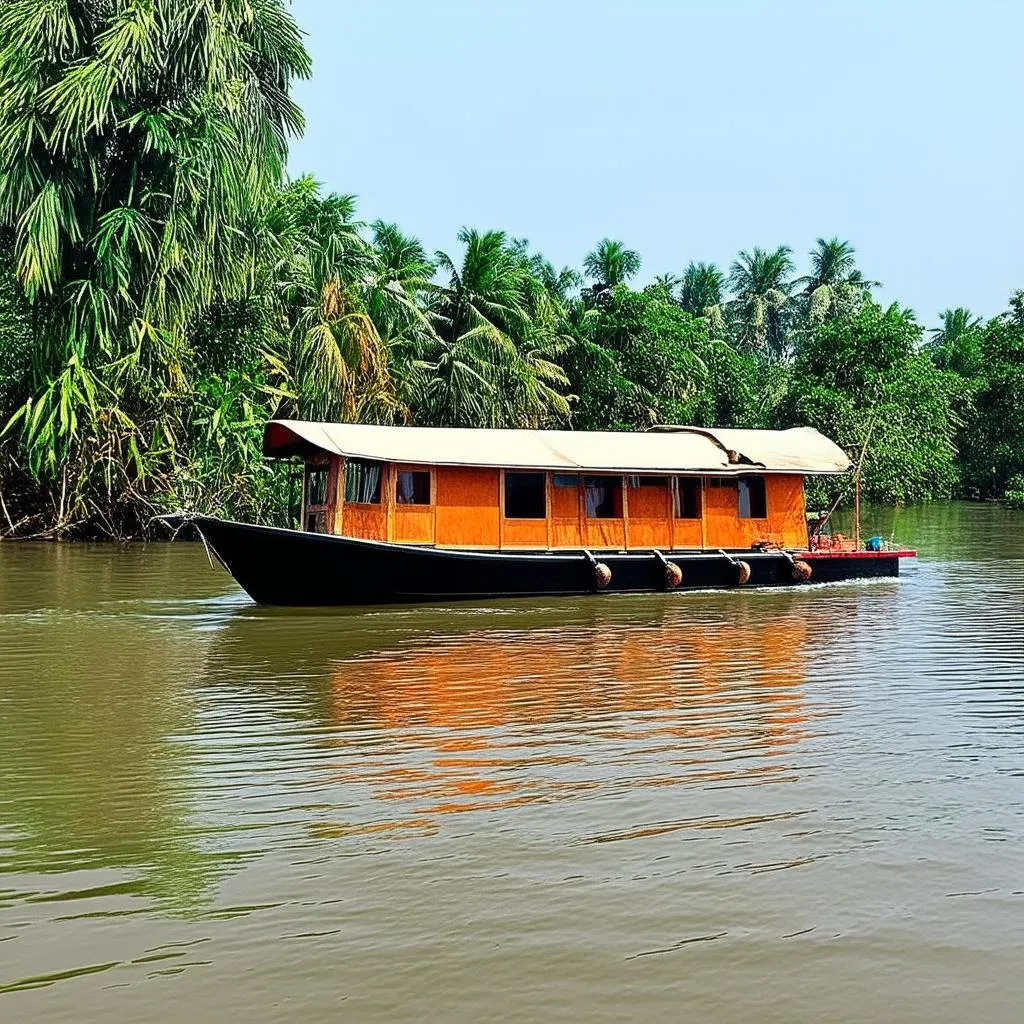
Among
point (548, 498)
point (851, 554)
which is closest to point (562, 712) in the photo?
point (548, 498)

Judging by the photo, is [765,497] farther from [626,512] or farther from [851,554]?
[626,512]

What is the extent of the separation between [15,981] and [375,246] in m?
35.8

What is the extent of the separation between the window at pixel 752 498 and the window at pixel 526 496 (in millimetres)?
2867

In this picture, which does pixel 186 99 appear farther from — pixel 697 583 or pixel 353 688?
pixel 353 688

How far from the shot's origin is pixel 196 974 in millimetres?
4082

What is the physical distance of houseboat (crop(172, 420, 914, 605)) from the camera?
14.4 metres

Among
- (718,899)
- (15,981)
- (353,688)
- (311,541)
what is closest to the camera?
(15,981)

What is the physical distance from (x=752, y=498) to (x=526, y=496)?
3339 mm

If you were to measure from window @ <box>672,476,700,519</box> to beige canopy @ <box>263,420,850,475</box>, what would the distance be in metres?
0.38

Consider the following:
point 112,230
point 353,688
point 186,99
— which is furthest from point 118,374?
point 353,688

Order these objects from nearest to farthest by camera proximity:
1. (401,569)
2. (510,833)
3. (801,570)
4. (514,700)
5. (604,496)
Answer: (510,833)
(514,700)
(401,569)
(604,496)
(801,570)

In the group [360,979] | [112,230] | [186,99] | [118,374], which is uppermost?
[186,99]

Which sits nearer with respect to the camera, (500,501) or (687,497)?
(500,501)

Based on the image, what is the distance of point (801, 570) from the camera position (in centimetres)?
1712
